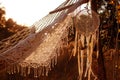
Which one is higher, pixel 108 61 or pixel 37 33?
pixel 37 33

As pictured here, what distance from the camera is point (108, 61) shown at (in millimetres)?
7980

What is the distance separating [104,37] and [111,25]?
288mm

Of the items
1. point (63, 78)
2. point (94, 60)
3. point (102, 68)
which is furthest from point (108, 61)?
point (102, 68)

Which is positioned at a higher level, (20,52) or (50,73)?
(20,52)

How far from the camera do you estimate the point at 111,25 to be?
605 centimetres

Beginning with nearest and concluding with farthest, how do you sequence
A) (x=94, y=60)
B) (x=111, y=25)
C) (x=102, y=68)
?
1. (x=102, y=68)
2. (x=111, y=25)
3. (x=94, y=60)

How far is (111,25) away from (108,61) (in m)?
2.09

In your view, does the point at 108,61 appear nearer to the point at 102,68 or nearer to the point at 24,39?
the point at 102,68

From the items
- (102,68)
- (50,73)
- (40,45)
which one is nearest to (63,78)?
(50,73)

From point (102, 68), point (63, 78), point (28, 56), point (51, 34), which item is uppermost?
point (51, 34)

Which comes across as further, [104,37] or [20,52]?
[104,37]

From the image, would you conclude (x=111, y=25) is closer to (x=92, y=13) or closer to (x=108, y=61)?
(x=108, y=61)

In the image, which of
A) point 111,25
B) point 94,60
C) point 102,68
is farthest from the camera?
point 94,60

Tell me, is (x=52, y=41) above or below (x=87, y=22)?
below
